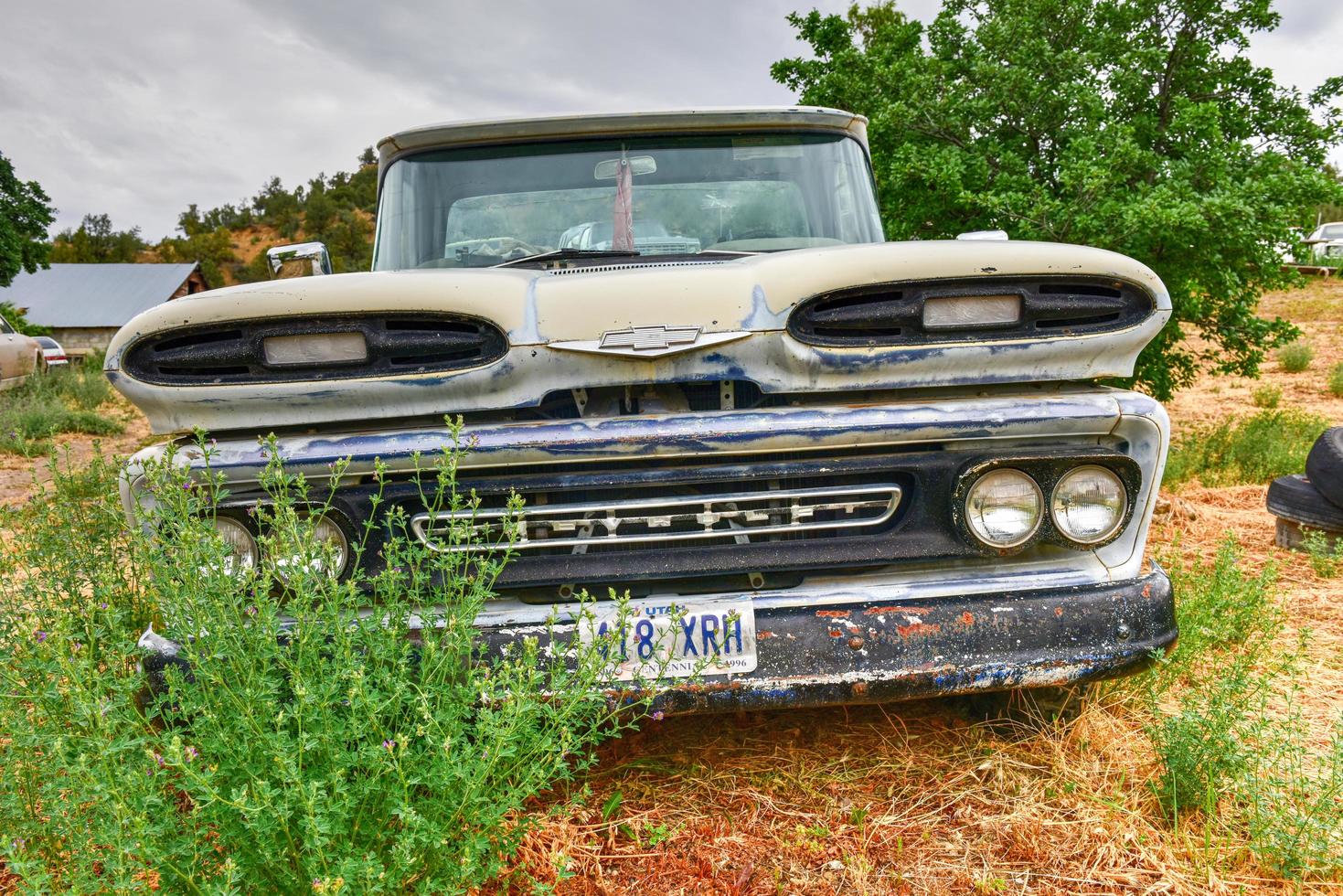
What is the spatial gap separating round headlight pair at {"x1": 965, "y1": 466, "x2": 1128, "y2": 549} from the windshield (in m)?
1.26

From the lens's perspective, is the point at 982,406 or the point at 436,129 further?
the point at 436,129

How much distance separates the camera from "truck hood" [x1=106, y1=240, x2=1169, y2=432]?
1898 mm

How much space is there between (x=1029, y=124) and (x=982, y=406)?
5.31 meters

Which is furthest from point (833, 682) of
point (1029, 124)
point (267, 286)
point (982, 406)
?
point (1029, 124)

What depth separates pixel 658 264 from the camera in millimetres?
2588

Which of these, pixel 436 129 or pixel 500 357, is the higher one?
pixel 436 129

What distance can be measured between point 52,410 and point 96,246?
171 ft

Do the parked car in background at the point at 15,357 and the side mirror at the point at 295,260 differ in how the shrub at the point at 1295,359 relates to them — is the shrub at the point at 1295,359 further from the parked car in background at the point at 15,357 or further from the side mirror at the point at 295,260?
the parked car in background at the point at 15,357

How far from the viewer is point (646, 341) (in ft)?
6.22

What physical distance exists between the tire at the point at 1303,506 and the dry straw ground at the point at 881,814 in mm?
1670

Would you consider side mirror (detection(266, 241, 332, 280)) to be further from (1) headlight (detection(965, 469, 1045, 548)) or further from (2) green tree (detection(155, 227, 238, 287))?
(2) green tree (detection(155, 227, 238, 287))

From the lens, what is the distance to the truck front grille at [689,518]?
6.56ft

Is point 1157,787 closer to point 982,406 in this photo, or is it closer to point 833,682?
point 833,682

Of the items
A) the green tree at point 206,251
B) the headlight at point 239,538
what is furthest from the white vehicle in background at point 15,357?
the green tree at point 206,251
